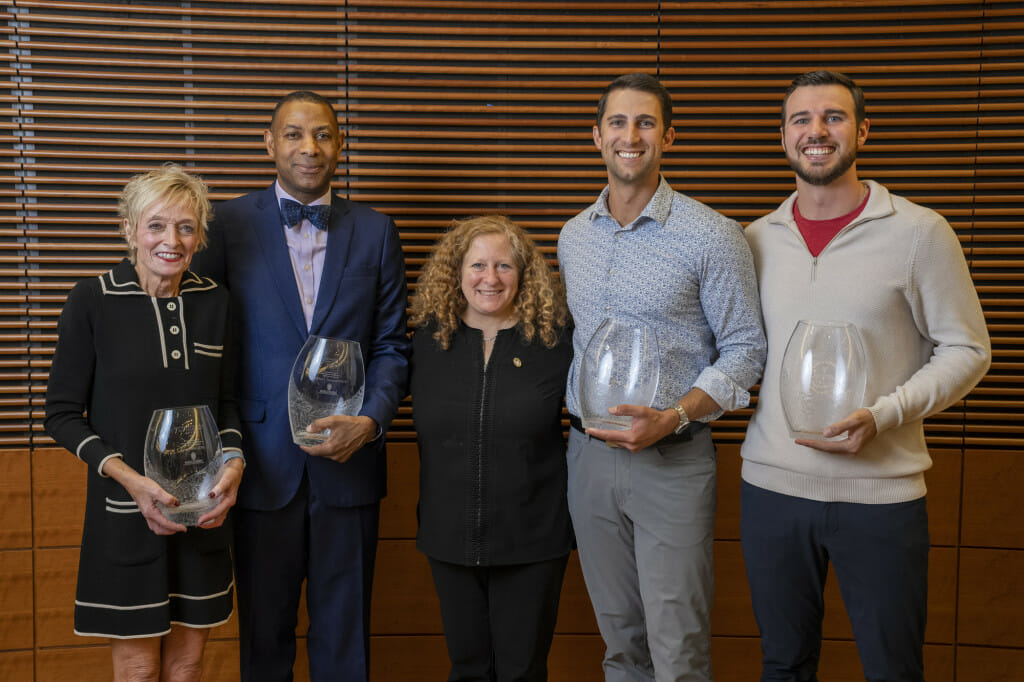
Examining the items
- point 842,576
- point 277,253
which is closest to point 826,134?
point 842,576

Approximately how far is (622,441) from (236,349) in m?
1.22

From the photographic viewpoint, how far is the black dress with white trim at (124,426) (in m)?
2.07

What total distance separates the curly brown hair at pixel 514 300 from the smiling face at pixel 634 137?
0.35m

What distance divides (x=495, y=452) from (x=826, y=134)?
1233 millimetres

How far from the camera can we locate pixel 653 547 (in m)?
2.22

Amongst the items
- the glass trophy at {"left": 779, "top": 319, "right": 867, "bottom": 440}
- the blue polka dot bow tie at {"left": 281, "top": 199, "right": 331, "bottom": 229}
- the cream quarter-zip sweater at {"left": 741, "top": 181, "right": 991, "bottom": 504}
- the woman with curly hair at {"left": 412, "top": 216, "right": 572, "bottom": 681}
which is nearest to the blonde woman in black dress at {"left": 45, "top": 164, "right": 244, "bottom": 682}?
the blue polka dot bow tie at {"left": 281, "top": 199, "right": 331, "bottom": 229}

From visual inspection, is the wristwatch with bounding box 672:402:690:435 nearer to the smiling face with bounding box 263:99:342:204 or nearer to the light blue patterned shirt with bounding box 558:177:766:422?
the light blue patterned shirt with bounding box 558:177:766:422

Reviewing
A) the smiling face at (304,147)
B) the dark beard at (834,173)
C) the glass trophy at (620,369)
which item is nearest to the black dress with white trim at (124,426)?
the smiling face at (304,147)

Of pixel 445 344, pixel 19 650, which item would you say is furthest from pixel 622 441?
pixel 19 650

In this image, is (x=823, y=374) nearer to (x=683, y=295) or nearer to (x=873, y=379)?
(x=873, y=379)

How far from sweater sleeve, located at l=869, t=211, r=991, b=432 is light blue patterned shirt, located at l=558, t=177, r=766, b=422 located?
0.39 m

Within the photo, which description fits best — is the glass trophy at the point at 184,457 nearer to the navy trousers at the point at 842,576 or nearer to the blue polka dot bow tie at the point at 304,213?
the blue polka dot bow tie at the point at 304,213

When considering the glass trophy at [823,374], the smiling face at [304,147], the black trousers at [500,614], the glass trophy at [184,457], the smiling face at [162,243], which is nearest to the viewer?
the glass trophy at [823,374]

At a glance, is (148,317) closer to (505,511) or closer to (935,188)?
(505,511)
